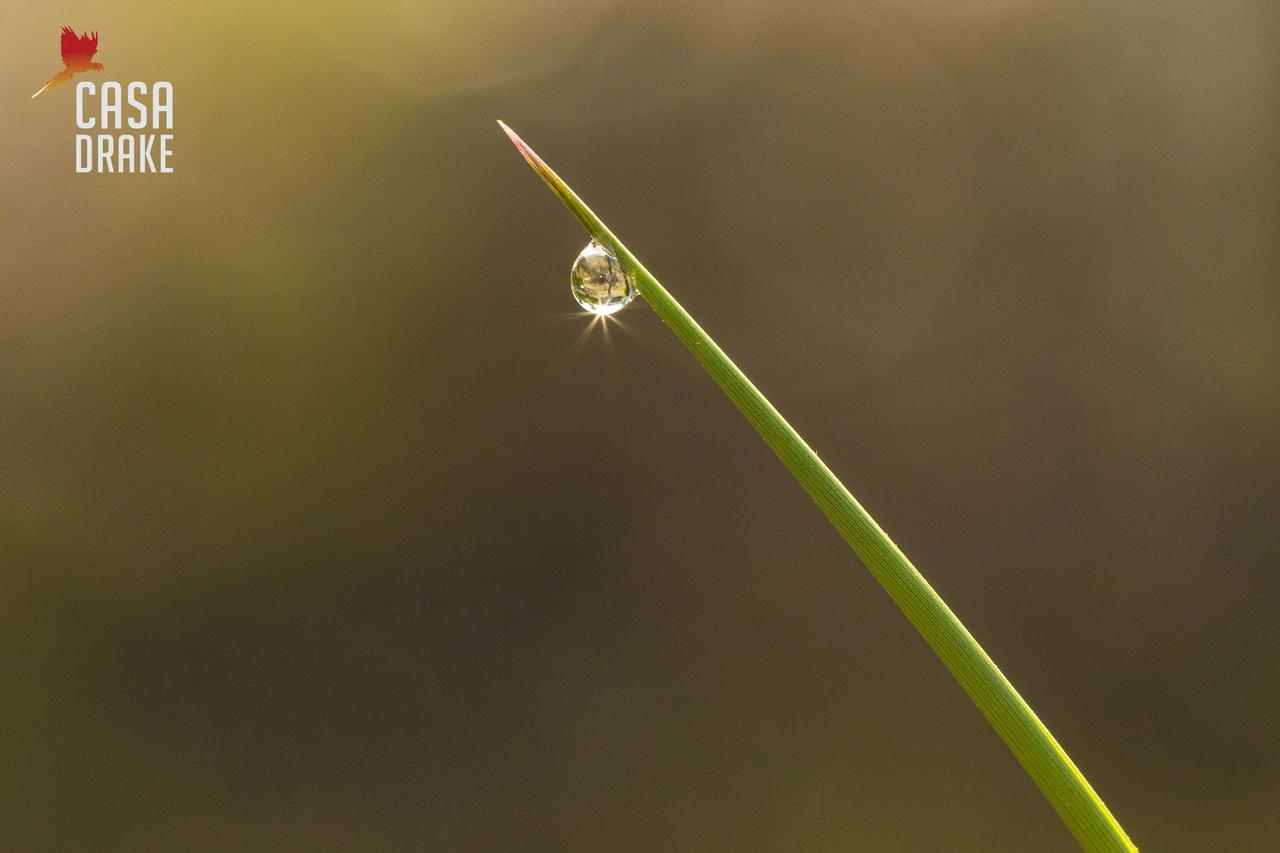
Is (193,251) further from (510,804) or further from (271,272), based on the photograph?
(510,804)

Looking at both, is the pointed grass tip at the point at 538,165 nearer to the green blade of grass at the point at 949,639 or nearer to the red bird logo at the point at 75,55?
the green blade of grass at the point at 949,639

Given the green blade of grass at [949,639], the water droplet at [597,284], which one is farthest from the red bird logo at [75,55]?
the green blade of grass at [949,639]

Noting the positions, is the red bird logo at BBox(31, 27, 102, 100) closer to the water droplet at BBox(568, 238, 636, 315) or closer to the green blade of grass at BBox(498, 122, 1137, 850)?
the water droplet at BBox(568, 238, 636, 315)

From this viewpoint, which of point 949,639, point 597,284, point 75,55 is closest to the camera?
point 949,639

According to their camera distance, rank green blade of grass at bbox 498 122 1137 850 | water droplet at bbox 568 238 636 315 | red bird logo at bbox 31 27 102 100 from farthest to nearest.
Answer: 1. red bird logo at bbox 31 27 102 100
2. water droplet at bbox 568 238 636 315
3. green blade of grass at bbox 498 122 1137 850

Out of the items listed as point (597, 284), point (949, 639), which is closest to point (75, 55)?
point (597, 284)

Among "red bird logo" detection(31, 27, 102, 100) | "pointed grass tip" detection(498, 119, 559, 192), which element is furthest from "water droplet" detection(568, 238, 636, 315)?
"red bird logo" detection(31, 27, 102, 100)

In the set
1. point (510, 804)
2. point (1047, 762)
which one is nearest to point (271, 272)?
point (510, 804)

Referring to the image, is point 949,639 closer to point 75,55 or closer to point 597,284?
point 597,284
